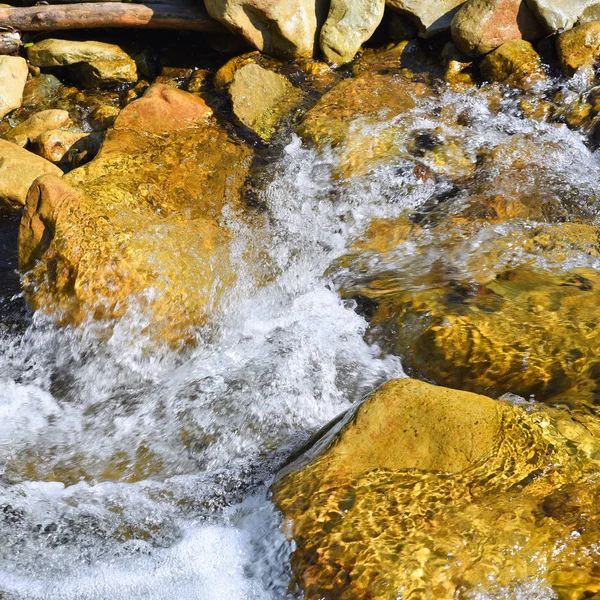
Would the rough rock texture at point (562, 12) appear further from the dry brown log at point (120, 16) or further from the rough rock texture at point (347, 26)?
the dry brown log at point (120, 16)

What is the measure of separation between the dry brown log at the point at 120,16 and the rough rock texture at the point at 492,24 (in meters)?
2.55

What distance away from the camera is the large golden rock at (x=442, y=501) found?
2.15m

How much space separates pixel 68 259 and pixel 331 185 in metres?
2.25

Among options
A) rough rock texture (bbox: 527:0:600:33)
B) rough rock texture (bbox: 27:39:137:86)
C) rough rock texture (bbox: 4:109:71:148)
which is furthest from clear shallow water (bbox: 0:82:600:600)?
rough rock texture (bbox: 27:39:137:86)

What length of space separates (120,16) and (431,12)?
131 inches

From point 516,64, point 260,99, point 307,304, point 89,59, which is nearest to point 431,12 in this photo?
point 516,64

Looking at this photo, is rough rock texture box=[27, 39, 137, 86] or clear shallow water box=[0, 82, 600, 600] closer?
clear shallow water box=[0, 82, 600, 600]

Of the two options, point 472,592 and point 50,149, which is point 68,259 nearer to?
point 50,149

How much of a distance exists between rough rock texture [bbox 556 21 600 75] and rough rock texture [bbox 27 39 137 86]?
177 inches

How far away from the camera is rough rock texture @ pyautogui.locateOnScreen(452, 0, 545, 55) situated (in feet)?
20.1

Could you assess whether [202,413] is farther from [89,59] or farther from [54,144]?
[89,59]

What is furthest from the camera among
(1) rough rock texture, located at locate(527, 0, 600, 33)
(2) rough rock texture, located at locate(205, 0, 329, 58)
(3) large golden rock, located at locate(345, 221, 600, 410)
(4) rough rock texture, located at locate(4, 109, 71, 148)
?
(2) rough rock texture, located at locate(205, 0, 329, 58)

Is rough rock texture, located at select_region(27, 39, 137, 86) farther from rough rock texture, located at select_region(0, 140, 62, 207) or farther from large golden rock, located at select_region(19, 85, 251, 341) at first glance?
rough rock texture, located at select_region(0, 140, 62, 207)

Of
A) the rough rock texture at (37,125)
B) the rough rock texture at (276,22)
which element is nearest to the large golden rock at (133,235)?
the rough rock texture at (37,125)
